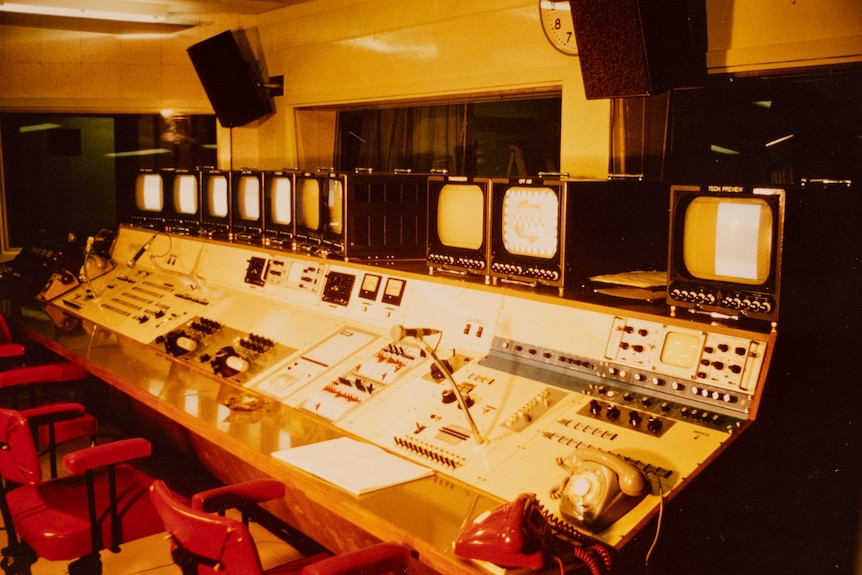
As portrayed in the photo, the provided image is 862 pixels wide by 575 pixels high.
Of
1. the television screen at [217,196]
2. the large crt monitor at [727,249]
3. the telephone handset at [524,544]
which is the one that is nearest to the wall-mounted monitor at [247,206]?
the television screen at [217,196]

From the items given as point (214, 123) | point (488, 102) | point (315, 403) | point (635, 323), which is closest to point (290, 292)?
point (315, 403)

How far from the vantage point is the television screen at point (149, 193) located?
457 centimetres

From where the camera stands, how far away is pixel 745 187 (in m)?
1.83

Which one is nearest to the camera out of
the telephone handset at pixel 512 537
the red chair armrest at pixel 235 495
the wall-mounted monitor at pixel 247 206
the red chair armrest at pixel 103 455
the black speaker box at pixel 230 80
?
the telephone handset at pixel 512 537

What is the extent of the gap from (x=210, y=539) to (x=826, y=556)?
1636mm

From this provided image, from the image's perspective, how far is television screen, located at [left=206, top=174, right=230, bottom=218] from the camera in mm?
4035

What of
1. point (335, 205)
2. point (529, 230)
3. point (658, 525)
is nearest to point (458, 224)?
point (529, 230)

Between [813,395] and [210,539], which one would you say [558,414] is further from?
[210,539]

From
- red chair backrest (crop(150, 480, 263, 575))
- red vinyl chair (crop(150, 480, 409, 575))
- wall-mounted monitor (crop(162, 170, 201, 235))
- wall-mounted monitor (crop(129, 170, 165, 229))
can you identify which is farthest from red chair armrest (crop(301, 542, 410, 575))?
wall-mounted monitor (crop(129, 170, 165, 229))

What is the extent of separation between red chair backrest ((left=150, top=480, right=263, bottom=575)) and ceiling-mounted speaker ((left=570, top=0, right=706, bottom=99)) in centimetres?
181

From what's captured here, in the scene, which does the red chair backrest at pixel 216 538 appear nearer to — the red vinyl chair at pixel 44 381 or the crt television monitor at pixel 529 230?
the crt television monitor at pixel 529 230

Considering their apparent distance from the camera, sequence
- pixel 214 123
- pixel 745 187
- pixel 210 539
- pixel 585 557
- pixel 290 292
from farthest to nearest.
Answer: pixel 214 123 → pixel 290 292 → pixel 745 187 → pixel 210 539 → pixel 585 557

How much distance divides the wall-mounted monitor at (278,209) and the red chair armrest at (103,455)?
4.50 feet

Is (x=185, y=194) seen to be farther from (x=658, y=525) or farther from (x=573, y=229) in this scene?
(x=658, y=525)
